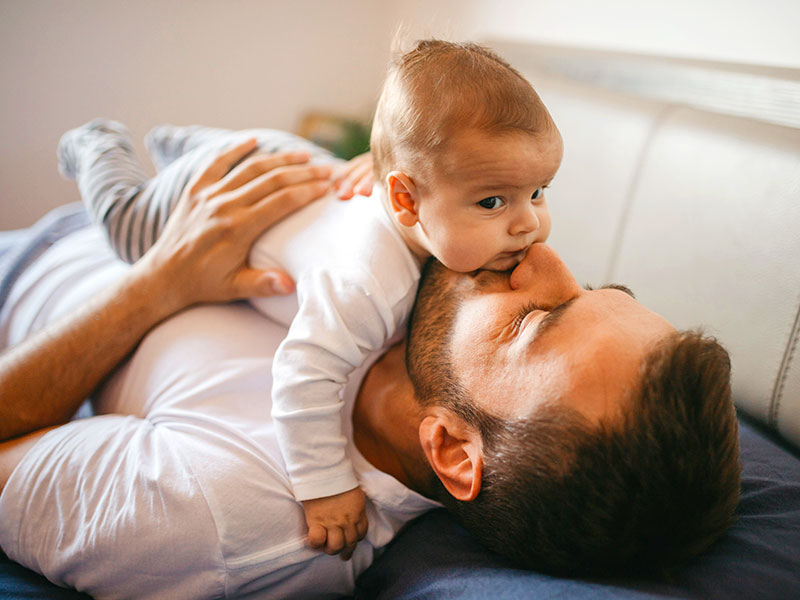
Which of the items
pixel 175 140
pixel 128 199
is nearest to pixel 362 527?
pixel 128 199

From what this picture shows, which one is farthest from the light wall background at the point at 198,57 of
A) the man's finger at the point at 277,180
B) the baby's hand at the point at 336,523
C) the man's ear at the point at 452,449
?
the baby's hand at the point at 336,523

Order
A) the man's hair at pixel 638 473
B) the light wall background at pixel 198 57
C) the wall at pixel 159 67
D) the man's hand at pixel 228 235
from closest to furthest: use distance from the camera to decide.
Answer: the man's hair at pixel 638 473
the man's hand at pixel 228 235
the light wall background at pixel 198 57
the wall at pixel 159 67

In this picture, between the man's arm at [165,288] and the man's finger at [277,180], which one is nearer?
the man's arm at [165,288]

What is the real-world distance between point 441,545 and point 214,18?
2502 millimetres

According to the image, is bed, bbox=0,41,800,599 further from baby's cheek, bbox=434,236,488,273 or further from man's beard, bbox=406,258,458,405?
baby's cheek, bbox=434,236,488,273

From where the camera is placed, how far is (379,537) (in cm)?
94

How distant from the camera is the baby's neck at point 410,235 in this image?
3.04 feet

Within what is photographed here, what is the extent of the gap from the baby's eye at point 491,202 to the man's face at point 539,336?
9cm

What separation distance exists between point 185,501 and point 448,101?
66cm

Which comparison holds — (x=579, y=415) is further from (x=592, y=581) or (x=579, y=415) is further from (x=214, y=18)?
(x=214, y=18)

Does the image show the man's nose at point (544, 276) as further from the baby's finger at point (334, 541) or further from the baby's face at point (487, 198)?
the baby's finger at point (334, 541)

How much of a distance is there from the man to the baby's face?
0.15ft

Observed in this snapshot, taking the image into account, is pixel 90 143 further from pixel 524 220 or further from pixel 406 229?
pixel 524 220

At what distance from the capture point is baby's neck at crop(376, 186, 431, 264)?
0.93 metres
